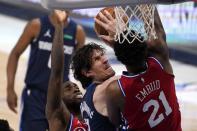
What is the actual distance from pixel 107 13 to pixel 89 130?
2.17ft

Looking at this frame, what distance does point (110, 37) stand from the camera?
3.89 m

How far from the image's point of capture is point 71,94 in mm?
4508

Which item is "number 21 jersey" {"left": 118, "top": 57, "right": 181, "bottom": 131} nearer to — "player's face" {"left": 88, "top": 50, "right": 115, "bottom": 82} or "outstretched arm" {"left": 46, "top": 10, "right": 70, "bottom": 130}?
"player's face" {"left": 88, "top": 50, "right": 115, "bottom": 82}

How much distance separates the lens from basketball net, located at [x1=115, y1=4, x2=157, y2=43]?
149 inches

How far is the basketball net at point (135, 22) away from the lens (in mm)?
3791

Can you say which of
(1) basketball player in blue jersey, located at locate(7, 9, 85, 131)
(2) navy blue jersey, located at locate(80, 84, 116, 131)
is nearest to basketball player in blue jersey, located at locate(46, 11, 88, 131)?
(2) navy blue jersey, located at locate(80, 84, 116, 131)

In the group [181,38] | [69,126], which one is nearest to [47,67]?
[69,126]

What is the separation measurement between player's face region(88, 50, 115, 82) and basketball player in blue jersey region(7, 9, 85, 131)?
2.22 m

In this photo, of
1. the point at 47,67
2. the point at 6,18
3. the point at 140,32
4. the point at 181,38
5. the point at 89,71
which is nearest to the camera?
the point at 140,32

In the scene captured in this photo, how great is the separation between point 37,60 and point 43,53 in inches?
3.4

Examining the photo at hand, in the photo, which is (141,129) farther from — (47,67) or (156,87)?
(47,67)

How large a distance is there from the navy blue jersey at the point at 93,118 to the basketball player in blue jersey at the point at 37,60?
2.34 meters

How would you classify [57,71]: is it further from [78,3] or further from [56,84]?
[78,3]

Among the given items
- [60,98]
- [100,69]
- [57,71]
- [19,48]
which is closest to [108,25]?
[100,69]
